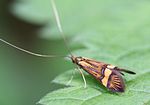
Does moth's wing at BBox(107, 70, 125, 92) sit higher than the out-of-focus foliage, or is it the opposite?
the out-of-focus foliage

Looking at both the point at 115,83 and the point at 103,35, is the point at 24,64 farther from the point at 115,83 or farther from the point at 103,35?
the point at 115,83

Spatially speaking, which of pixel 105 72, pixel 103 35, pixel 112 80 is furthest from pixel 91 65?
pixel 103 35

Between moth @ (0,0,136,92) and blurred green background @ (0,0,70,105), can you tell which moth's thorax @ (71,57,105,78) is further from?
blurred green background @ (0,0,70,105)

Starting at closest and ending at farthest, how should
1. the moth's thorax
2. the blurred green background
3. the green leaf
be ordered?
the green leaf → the moth's thorax → the blurred green background

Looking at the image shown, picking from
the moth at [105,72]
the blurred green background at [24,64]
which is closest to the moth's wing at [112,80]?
the moth at [105,72]

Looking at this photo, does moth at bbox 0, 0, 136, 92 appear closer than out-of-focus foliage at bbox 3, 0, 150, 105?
No

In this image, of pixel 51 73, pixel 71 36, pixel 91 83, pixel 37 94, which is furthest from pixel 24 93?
pixel 91 83

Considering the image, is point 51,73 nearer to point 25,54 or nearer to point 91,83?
point 25,54

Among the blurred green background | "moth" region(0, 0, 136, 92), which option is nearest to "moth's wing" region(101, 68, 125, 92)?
"moth" region(0, 0, 136, 92)
